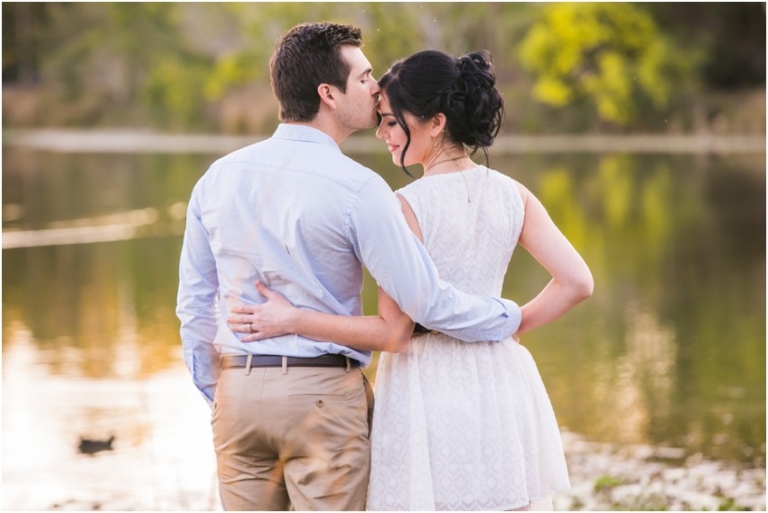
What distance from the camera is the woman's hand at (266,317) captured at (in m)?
2.66

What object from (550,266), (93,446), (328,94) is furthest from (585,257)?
(328,94)

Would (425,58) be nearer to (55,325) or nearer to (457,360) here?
(457,360)

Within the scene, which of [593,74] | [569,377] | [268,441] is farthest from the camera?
[593,74]

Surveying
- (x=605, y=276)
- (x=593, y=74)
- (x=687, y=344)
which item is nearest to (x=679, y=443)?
(x=687, y=344)

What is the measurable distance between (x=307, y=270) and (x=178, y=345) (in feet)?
24.0

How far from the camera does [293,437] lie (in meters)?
2.67

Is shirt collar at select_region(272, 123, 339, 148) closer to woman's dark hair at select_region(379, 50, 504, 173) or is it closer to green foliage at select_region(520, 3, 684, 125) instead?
woman's dark hair at select_region(379, 50, 504, 173)

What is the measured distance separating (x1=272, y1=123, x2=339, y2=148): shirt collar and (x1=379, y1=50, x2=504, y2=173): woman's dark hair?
0.63 feet

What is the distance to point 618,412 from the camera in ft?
24.8

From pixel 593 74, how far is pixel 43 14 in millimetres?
35458

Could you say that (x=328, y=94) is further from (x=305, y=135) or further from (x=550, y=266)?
(x=550, y=266)

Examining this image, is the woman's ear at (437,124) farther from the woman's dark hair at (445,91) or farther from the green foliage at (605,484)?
the green foliage at (605,484)

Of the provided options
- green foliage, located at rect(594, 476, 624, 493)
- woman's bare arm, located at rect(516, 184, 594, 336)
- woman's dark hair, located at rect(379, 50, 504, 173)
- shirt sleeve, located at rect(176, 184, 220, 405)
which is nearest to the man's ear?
woman's dark hair, located at rect(379, 50, 504, 173)

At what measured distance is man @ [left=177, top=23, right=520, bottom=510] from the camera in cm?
263
